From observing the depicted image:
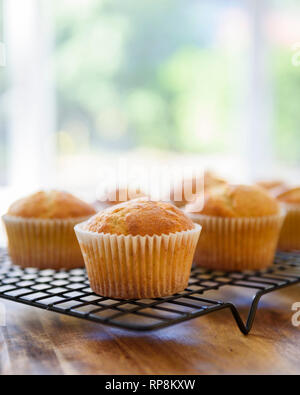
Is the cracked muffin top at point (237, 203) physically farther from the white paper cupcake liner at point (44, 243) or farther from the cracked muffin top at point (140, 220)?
the white paper cupcake liner at point (44, 243)

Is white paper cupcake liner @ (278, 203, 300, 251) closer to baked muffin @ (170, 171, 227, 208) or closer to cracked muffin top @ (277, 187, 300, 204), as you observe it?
cracked muffin top @ (277, 187, 300, 204)

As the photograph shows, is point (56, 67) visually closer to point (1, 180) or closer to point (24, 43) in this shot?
point (24, 43)

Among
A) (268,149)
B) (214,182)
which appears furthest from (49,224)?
(268,149)

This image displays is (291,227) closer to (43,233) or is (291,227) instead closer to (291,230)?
(291,230)

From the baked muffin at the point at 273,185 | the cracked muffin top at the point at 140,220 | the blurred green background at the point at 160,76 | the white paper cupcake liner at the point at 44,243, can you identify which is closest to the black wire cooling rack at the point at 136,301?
the white paper cupcake liner at the point at 44,243

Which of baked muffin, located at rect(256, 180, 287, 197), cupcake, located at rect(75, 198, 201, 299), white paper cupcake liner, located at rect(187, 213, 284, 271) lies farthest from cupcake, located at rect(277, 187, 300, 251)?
cupcake, located at rect(75, 198, 201, 299)

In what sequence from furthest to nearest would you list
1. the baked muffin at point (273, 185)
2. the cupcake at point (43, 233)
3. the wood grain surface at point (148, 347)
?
the baked muffin at point (273, 185) < the cupcake at point (43, 233) < the wood grain surface at point (148, 347)
